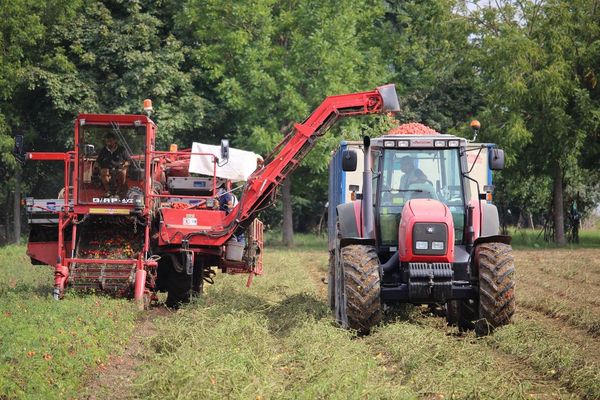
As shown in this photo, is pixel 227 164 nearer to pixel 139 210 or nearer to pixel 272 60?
pixel 139 210

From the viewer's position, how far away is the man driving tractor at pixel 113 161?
17656 mm

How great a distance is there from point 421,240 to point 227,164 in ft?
24.4

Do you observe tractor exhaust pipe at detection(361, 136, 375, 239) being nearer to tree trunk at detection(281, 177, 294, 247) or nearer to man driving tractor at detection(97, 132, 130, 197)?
man driving tractor at detection(97, 132, 130, 197)

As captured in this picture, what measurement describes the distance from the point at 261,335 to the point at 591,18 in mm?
30498

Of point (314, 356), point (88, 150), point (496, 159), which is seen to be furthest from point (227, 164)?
point (314, 356)

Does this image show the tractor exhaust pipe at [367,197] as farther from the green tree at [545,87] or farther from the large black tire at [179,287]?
the green tree at [545,87]

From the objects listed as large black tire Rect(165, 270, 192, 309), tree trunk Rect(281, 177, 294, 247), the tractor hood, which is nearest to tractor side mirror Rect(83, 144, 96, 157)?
large black tire Rect(165, 270, 192, 309)

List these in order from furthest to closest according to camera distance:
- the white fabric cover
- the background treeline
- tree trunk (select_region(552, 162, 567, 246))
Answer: tree trunk (select_region(552, 162, 567, 246)) → the background treeline → the white fabric cover

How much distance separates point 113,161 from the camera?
17766mm

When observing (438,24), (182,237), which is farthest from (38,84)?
(182,237)

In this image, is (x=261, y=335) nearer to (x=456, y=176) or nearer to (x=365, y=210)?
(x=365, y=210)

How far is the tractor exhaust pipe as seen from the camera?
1369 centimetres

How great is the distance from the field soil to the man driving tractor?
2456 mm

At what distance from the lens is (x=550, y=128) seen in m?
38.3
